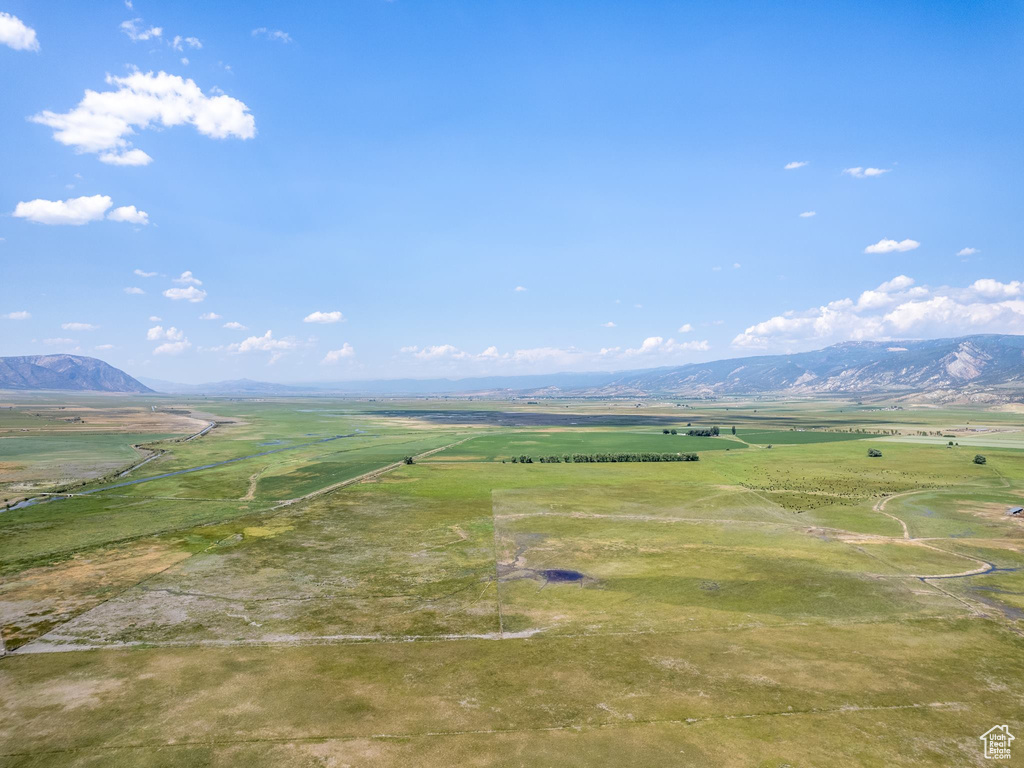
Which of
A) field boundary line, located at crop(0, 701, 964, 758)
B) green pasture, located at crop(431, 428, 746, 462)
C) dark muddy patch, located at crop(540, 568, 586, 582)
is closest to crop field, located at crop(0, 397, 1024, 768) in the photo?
field boundary line, located at crop(0, 701, 964, 758)

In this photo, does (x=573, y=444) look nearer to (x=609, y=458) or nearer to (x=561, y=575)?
(x=609, y=458)

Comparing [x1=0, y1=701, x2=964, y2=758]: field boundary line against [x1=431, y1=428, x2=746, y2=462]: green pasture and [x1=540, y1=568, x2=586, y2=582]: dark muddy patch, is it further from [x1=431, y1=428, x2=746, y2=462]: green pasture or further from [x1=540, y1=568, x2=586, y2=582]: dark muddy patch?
[x1=431, y1=428, x2=746, y2=462]: green pasture

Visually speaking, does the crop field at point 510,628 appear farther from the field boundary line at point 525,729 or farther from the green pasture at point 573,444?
the green pasture at point 573,444

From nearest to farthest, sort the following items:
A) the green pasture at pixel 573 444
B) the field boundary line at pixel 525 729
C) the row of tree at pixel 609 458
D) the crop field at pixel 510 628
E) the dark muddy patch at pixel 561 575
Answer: the field boundary line at pixel 525 729 < the crop field at pixel 510 628 < the dark muddy patch at pixel 561 575 < the row of tree at pixel 609 458 < the green pasture at pixel 573 444

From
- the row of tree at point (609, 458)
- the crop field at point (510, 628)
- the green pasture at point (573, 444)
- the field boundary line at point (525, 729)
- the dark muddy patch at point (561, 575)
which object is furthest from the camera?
the green pasture at point (573, 444)

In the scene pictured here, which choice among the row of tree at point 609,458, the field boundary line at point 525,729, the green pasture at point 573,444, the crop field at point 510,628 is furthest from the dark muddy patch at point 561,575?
the green pasture at point 573,444

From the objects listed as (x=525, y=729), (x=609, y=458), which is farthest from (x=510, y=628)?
(x=609, y=458)

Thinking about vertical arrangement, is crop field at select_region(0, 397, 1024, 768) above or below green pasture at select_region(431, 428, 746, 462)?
above

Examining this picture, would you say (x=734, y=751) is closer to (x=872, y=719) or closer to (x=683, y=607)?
(x=872, y=719)

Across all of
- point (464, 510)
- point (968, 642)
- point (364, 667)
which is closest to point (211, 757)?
point (364, 667)
